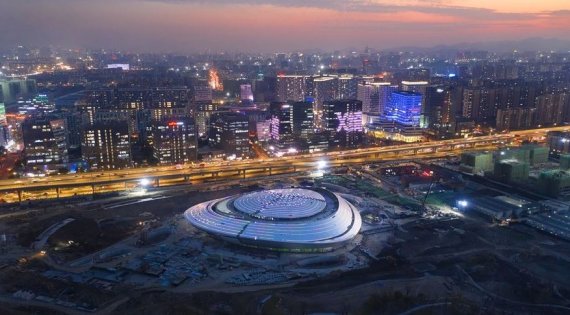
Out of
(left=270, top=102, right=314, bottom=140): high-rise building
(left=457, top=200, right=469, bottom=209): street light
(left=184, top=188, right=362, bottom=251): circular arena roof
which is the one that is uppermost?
(left=270, top=102, right=314, bottom=140): high-rise building

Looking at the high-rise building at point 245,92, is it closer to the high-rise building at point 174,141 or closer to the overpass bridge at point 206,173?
the overpass bridge at point 206,173

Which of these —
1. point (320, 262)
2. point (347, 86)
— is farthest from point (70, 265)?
point (347, 86)

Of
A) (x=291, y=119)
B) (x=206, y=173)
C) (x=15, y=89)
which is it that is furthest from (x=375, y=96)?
(x=15, y=89)

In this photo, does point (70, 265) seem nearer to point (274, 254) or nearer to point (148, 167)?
point (274, 254)

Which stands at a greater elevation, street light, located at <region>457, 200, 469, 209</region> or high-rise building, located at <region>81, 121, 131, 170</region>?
high-rise building, located at <region>81, 121, 131, 170</region>

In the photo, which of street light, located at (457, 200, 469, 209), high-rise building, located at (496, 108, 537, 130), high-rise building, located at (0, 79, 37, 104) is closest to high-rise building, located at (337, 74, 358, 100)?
high-rise building, located at (496, 108, 537, 130)

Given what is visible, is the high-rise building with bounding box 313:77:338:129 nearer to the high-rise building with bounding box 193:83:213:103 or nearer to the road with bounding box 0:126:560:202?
the high-rise building with bounding box 193:83:213:103
